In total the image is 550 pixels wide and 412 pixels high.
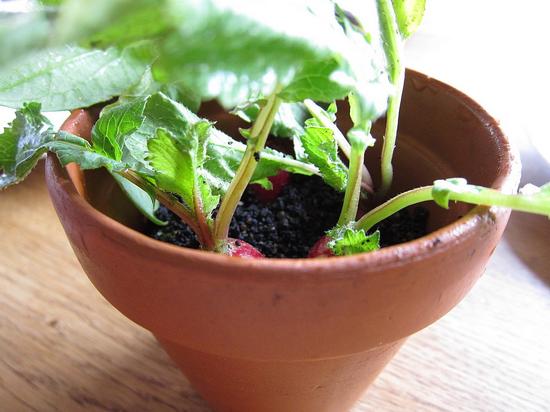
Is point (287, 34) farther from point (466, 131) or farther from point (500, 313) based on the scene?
point (500, 313)

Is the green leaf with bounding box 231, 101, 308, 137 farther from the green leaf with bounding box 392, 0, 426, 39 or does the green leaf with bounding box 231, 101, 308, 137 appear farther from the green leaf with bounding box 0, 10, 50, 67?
the green leaf with bounding box 0, 10, 50, 67

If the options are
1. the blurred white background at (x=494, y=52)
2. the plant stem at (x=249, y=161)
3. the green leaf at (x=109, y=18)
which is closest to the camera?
the green leaf at (x=109, y=18)

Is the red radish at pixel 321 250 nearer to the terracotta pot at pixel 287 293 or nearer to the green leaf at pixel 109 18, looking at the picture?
the terracotta pot at pixel 287 293

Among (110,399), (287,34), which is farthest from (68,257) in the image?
(287,34)

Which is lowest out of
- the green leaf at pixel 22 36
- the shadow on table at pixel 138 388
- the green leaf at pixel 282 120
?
the shadow on table at pixel 138 388

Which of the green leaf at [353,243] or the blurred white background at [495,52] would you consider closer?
the green leaf at [353,243]

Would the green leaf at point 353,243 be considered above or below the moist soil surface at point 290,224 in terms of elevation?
above

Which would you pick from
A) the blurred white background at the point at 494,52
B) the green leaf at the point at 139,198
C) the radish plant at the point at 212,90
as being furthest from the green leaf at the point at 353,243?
the blurred white background at the point at 494,52
